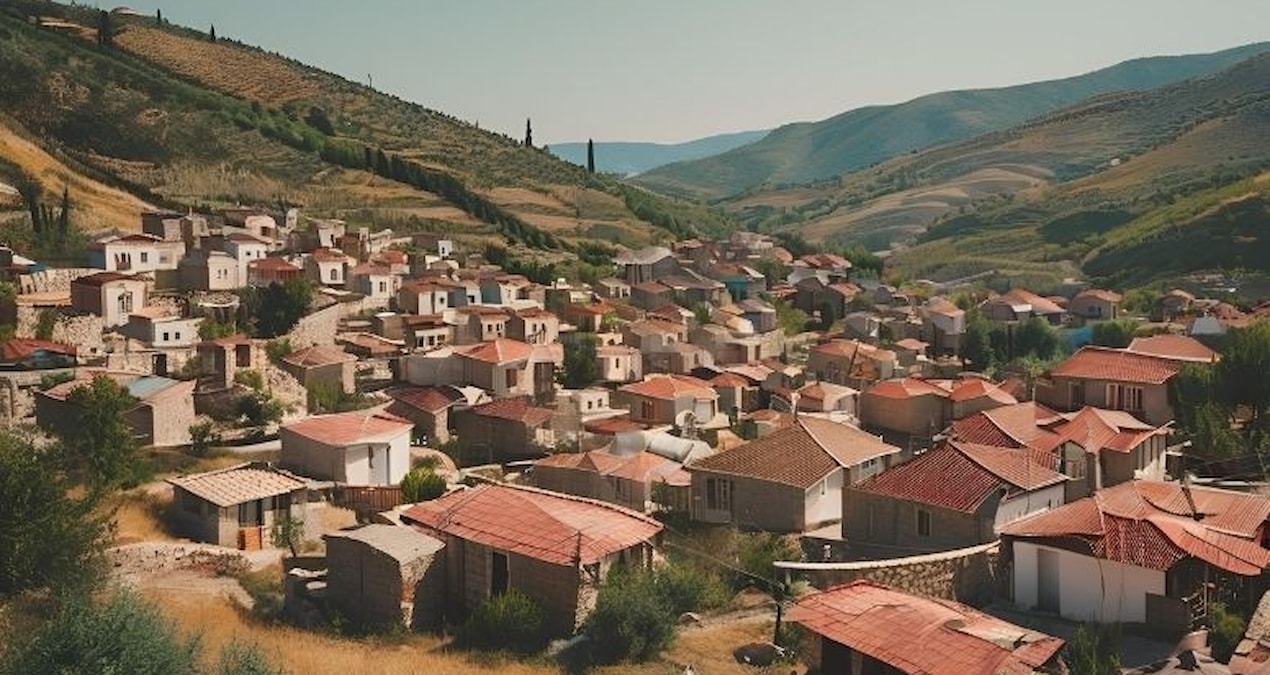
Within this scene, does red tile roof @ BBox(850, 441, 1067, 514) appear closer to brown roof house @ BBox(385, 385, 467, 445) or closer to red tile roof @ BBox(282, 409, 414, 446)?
red tile roof @ BBox(282, 409, 414, 446)

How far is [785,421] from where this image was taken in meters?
33.8

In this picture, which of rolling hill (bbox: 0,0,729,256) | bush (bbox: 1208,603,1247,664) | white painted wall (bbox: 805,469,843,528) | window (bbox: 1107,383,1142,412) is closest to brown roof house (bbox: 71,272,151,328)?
rolling hill (bbox: 0,0,729,256)

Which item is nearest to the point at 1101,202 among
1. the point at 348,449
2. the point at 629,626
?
the point at 348,449

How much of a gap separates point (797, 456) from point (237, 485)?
10685mm

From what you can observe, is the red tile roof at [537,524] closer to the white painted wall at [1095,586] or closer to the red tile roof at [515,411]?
the white painted wall at [1095,586]

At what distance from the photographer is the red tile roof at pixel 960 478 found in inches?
829

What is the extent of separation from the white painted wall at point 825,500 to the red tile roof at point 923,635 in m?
A: 6.19

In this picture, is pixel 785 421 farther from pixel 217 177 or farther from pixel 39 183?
pixel 217 177

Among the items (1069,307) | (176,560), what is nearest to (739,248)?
(1069,307)

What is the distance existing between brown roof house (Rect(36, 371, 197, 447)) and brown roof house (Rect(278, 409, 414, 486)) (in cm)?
250

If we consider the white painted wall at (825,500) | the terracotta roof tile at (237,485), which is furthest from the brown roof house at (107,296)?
the white painted wall at (825,500)

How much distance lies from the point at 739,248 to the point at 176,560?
199 ft

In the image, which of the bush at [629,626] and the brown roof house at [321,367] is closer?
the bush at [629,626]

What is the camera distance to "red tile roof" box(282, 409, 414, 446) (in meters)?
25.0
